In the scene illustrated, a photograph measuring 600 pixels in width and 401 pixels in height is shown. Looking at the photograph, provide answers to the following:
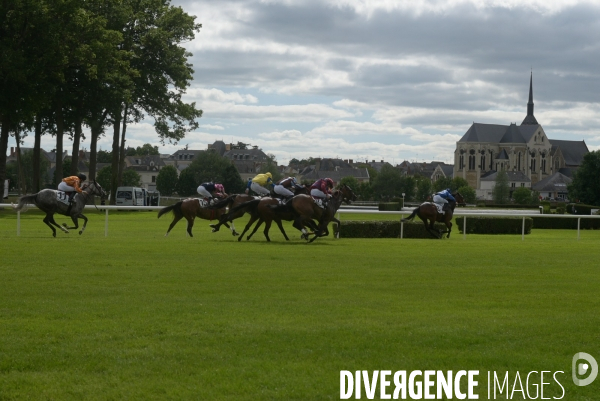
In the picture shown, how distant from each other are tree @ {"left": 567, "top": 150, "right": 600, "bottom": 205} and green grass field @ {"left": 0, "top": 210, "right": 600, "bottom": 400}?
67.5m

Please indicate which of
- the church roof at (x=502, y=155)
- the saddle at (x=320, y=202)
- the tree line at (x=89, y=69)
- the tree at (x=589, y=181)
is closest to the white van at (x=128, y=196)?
the tree line at (x=89, y=69)

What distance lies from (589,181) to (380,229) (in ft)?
199

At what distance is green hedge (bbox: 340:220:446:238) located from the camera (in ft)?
72.7

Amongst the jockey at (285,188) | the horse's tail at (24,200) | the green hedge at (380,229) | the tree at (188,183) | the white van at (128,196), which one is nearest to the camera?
the horse's tail at (24,200)

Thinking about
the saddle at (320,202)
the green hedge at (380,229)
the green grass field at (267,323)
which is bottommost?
the green grass field at (267,323)

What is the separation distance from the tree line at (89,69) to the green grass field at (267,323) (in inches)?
939

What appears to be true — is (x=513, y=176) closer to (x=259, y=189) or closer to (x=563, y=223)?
(x=563, y=223)

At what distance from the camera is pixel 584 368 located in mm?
6008

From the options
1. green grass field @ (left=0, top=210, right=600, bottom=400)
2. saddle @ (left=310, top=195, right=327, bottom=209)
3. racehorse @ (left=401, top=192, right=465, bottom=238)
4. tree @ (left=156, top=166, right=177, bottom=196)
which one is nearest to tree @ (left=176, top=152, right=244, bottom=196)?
tree @ (left=156, top=166, right=177, bottom=196)

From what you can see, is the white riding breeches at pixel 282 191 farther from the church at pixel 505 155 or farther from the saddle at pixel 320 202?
the church at pixel 505 155

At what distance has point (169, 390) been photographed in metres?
5.42

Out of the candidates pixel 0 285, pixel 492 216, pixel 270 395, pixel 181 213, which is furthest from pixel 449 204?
pixel 270 395

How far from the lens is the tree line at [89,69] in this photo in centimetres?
3544

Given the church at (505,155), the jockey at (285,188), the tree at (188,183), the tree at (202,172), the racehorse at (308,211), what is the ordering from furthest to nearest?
the church at (505,155) → the tree at (188,183) → the tree at (202,172) → the jockey at (285,188) → the racehorse at (308,211)
